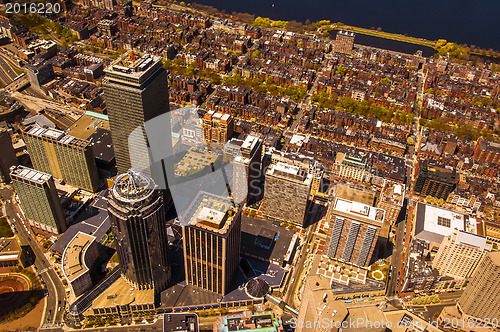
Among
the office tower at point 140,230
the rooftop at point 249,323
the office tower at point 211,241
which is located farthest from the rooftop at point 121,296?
the rooftop at point 249,323

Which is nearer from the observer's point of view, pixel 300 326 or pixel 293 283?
pixel 300 326

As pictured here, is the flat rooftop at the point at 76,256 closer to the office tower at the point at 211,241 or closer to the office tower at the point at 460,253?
the office tower at the point at 211,241

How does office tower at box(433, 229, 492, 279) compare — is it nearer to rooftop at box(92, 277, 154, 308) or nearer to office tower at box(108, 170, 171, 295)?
office tower at box(108, 170, 171, 295)

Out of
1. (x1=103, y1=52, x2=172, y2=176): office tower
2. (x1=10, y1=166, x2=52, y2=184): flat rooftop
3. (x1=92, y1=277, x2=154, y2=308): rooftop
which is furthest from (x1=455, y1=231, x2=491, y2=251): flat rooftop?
(x1=10, y1=166, x2=52, y2=184): flat rooftop

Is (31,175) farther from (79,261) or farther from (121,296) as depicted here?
(121,296)

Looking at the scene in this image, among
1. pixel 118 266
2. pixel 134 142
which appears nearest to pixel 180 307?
pixel 118 266

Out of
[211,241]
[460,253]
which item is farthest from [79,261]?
[460,253]

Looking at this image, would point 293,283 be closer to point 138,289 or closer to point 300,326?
point 300,326
